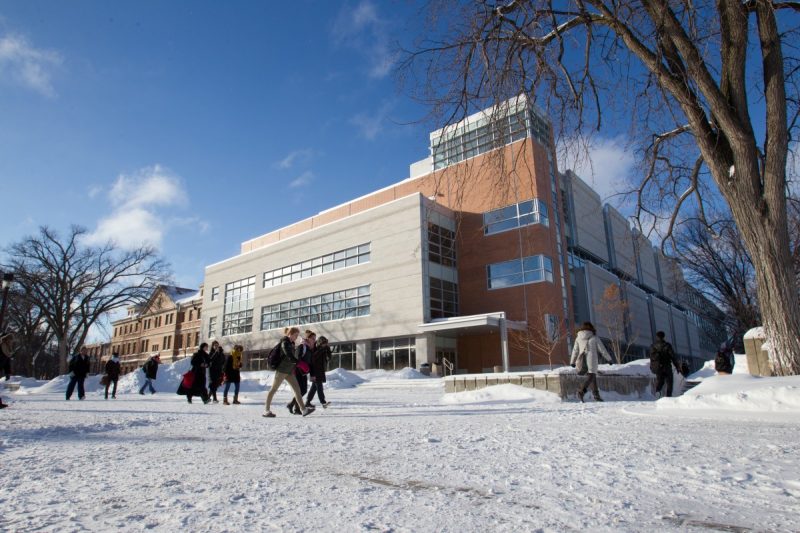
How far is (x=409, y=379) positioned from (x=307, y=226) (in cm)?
2890

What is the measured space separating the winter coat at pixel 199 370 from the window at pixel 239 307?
34371 mm

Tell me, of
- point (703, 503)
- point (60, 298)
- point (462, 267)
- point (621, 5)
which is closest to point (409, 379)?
point (462, 267)

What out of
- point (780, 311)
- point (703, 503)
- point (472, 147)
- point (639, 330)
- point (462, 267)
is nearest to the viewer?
point (703, 503)

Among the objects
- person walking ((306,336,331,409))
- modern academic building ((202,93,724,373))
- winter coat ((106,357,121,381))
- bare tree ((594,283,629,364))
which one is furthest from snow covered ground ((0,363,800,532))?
bare tree ((594,283,629,364))

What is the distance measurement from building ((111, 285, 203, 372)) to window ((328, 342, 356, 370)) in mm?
23769

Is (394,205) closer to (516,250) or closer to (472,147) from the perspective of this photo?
(516,250)

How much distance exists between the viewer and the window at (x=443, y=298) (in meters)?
36.1

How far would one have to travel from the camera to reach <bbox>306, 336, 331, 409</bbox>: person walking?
1015 centimetres

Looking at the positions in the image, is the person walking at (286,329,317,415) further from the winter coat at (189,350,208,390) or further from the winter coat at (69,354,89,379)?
the winter coat at (69,354,89,379)

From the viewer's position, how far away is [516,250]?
117 ft

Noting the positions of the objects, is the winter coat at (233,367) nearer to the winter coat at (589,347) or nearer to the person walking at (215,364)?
the person walking at (215,364)

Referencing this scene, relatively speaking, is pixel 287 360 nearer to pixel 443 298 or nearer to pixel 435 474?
pixel 435 474

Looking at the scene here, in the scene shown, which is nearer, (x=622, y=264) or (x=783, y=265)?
(x=783, y=265)

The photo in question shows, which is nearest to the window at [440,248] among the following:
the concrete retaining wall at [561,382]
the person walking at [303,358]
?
the concrete retaining wall at [561,382]
